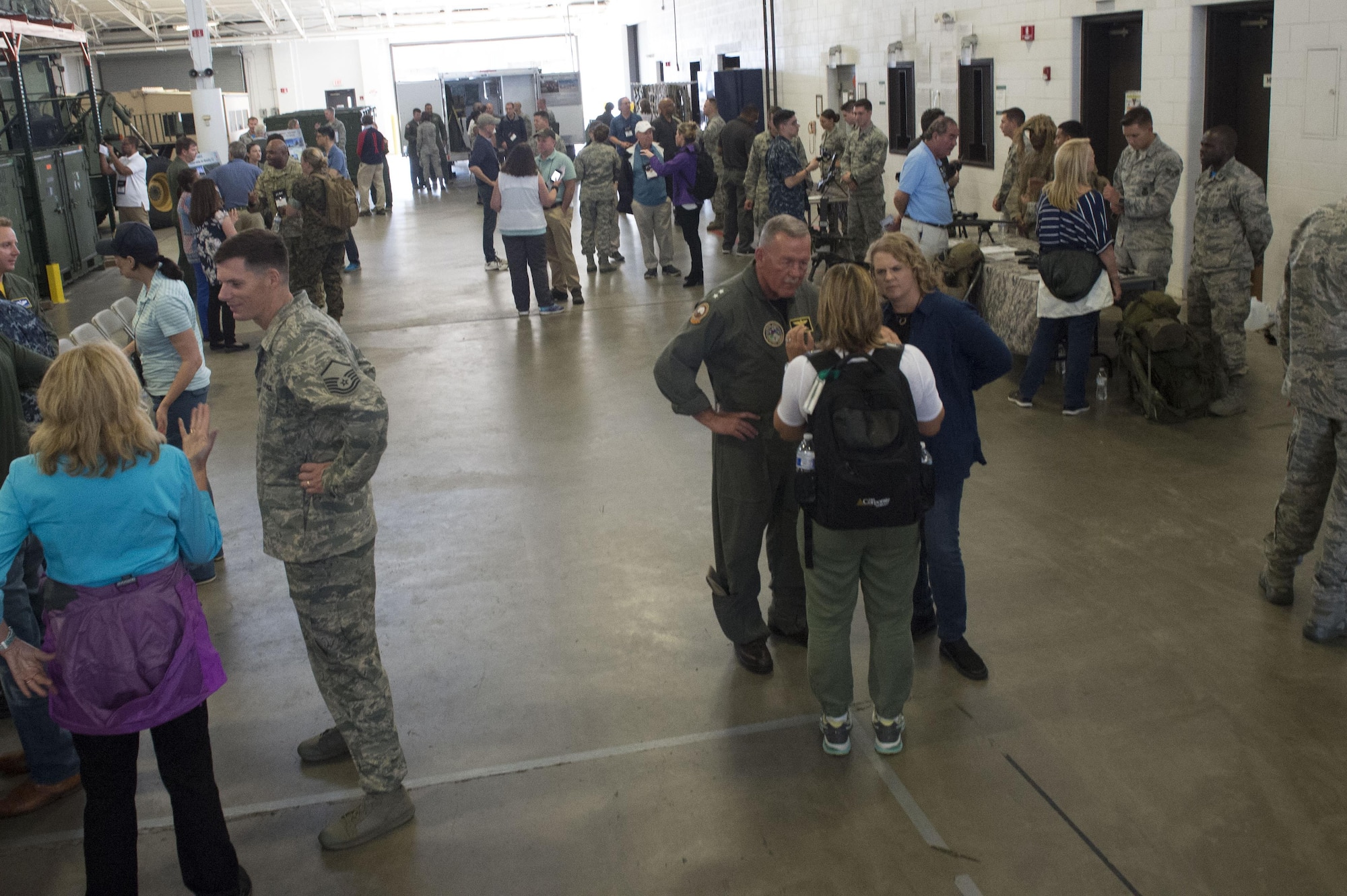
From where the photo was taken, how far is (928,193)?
8.13m

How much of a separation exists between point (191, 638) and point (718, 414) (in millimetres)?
1789

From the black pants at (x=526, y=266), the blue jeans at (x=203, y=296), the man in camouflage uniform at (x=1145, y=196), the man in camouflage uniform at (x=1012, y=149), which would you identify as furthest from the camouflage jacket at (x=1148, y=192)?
the blue jeans at (x=203, y=296)

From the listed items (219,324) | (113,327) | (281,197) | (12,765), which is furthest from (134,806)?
(281,197)

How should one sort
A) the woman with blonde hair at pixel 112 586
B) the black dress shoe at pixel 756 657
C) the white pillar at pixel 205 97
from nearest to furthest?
the woman with blonde hair at pixel 112 586 → the black dress shoe at pixel 756 657 → the white pillar at pixel 205 97

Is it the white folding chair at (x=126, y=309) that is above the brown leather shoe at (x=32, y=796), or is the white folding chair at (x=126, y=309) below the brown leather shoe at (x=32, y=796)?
above

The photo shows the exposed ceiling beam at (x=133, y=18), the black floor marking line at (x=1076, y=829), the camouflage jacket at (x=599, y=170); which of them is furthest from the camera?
the exposed ceiling beam at (x=133, y=18)

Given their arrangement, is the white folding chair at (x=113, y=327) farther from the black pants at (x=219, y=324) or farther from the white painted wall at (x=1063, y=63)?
the white painted wall at (x=1063, y=63)

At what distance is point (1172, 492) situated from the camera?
5.48 metres

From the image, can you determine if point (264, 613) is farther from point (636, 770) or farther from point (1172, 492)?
point (1172, 492)

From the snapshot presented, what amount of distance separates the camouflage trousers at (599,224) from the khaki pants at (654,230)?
11.3 inches

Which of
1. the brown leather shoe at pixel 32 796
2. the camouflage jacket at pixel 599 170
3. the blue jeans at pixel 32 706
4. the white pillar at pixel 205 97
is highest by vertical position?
the white pillar at pixel 205 97

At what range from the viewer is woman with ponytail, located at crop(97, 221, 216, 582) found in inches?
189

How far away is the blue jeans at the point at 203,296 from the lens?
9359mm

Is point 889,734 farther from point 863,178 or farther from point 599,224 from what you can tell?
point 599,224
